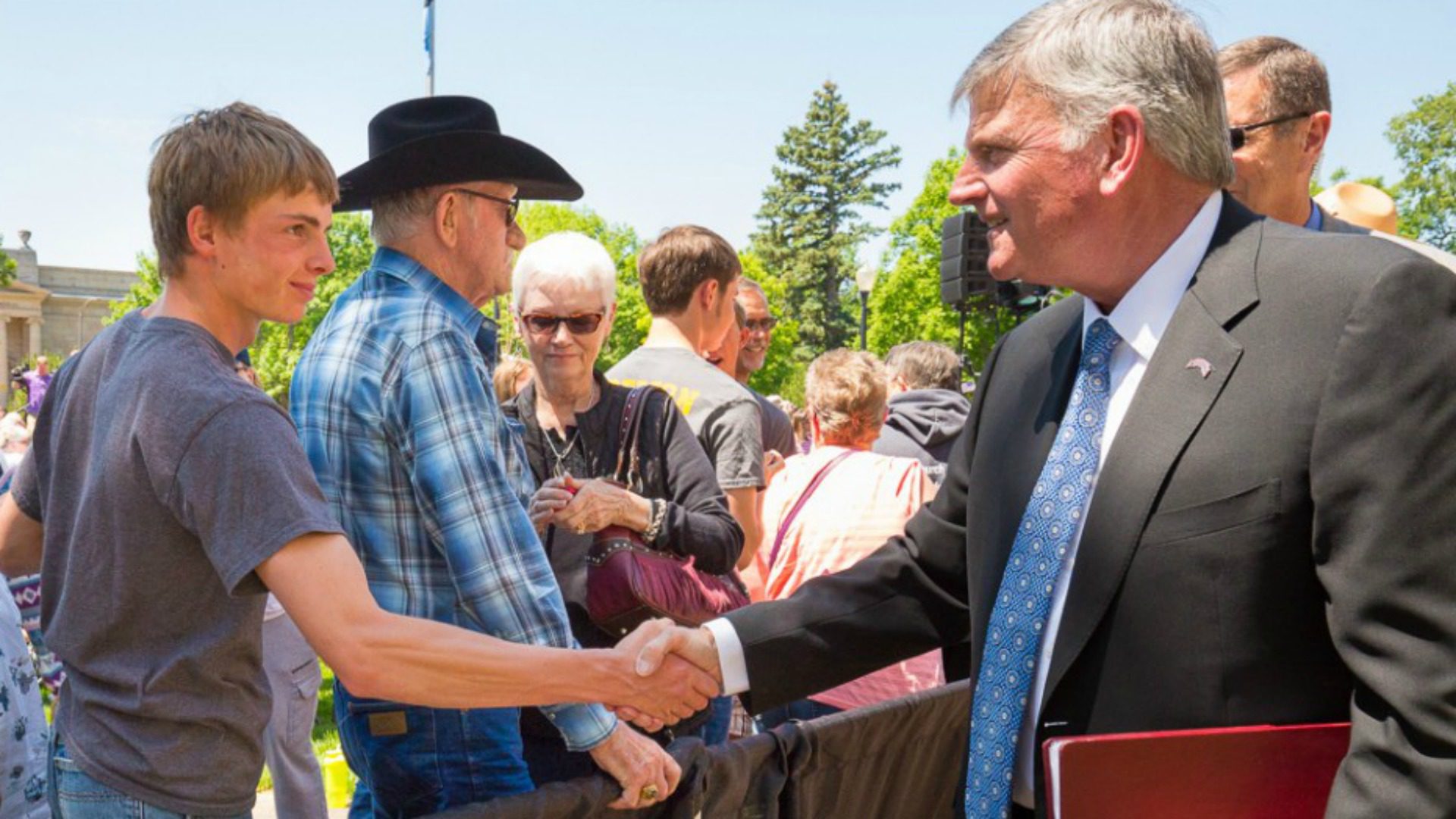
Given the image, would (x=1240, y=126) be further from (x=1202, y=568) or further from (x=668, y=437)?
(x=1202, y=568)

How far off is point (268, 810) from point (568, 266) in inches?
148

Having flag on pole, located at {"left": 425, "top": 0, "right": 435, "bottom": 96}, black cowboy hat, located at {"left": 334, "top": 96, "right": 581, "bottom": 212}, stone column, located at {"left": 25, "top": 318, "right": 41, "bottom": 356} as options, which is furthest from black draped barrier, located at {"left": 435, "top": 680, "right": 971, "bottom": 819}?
stone column, located at {"left": 25, "top": 318, "right": 41, "bottom": 356}

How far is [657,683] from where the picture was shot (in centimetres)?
258

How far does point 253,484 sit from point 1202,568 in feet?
4.38

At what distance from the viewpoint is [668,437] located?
3.38 meters

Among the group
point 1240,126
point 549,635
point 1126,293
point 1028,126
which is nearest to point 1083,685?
point 1126,293

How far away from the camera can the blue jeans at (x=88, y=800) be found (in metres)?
1.93

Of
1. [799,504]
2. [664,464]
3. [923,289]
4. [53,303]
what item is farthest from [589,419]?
[53,303]

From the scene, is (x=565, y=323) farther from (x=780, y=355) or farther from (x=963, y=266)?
(x=780, y=355)

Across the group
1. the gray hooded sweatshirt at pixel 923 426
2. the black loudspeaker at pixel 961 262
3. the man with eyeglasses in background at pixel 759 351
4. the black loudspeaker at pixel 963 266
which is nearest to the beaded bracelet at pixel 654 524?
the man with eyeglasses in background at pixel 759 351

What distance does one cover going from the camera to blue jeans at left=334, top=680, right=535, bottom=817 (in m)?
2.38

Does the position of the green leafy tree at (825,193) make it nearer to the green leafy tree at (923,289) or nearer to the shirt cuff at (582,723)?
the green leafy tree at (923,289)

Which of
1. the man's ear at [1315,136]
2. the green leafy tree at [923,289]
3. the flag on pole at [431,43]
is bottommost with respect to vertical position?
the green leafy tree at [923,289]

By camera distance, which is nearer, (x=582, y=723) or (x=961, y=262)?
(x=582, y=723)
